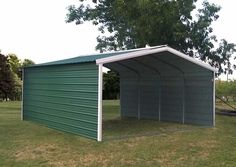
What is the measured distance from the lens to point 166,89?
1614cm

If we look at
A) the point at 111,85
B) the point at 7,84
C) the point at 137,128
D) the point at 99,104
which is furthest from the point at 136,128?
the point at 7,84

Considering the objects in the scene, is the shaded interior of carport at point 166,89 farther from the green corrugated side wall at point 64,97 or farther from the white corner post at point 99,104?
the white corner post at point 99,104

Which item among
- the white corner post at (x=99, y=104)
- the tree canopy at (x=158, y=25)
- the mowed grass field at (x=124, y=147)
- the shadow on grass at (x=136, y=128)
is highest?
the tree canopy at (x=158, y=25)

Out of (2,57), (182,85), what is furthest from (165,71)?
(2,57)

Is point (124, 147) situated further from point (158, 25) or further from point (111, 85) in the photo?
point (111, 85)

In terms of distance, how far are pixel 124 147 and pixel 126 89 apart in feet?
26.2

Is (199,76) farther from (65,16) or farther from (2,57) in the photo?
(2,57)

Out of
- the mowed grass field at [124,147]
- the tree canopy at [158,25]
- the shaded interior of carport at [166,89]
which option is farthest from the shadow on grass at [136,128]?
the tree canopy at [158,25]

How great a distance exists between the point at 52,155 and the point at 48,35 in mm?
21345

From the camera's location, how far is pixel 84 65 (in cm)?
1188

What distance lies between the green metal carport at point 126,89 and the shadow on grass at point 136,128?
29.4 inches

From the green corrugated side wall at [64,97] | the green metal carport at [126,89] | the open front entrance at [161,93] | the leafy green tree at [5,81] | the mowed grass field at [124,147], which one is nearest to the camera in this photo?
the mowed grass field at [124,147]

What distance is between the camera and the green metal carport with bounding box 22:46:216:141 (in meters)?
11.6

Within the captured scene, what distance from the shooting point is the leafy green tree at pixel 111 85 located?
114ft
